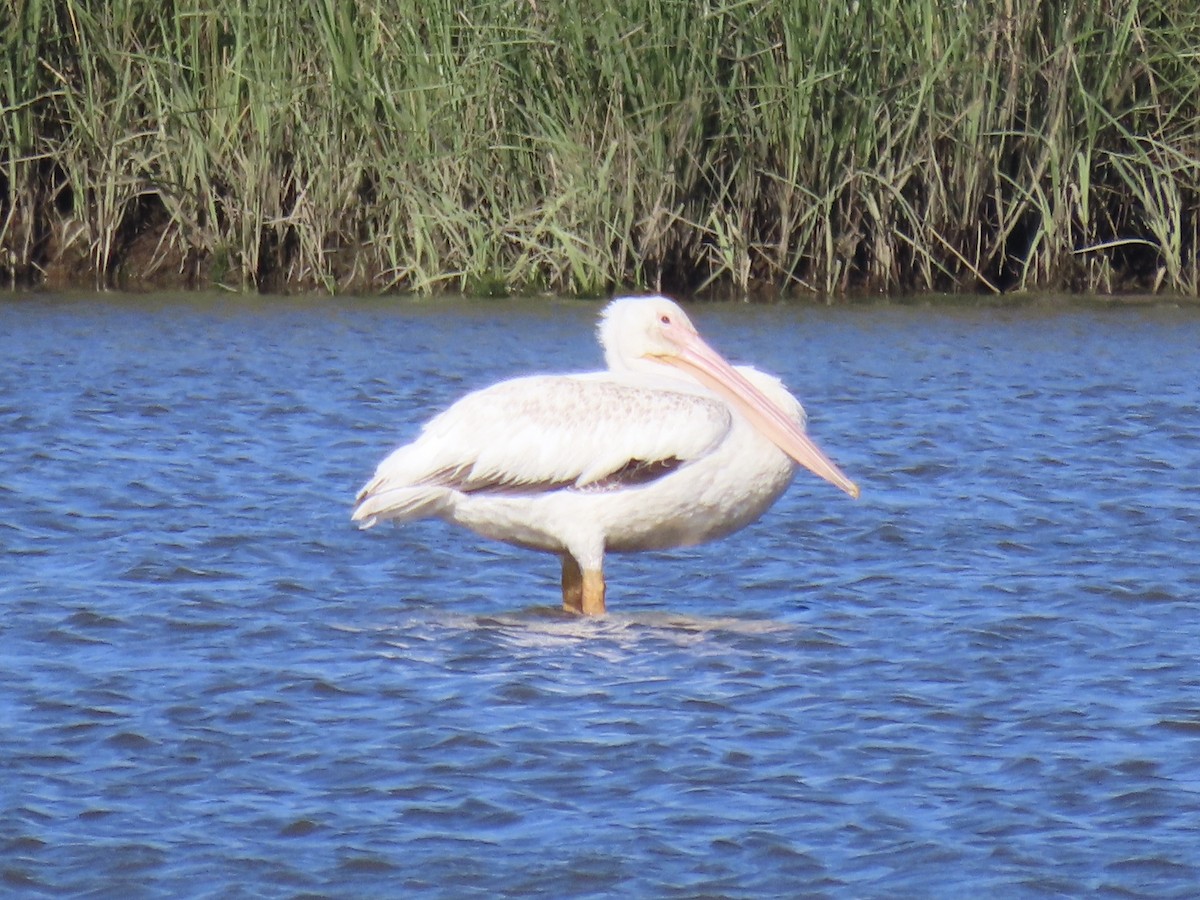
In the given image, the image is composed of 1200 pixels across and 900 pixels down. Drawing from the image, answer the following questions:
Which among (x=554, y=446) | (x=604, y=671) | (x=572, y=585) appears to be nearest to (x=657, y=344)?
(x=554, y=446)

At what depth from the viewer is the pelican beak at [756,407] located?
18.2 ft

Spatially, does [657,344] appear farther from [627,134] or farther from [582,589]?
[627,134]

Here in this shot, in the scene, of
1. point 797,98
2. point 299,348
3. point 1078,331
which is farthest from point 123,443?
point 1078,331

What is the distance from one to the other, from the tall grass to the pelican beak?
4.57m

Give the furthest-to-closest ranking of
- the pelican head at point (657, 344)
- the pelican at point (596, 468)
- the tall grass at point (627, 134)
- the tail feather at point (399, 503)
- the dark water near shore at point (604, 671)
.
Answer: the tall grass at point (627, 134), the pelican head at point (657, 344), the tail feather at point (399, 503), the pelican at point (596, 468), the dark water near shore at point (604, 671)

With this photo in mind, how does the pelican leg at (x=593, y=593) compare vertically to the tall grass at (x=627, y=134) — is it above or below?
below

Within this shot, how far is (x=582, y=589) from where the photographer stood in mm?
5562

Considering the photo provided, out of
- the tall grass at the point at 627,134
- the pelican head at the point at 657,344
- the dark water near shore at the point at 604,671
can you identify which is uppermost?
the tall grass at the point at 627,134

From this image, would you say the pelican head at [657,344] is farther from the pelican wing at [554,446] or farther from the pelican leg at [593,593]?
the pelican leg at [593,593]

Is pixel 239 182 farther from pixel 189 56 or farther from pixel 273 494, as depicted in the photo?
pixel 273 494

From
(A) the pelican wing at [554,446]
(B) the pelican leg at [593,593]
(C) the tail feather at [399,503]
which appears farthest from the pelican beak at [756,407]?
(C) the tail feather at [399,503]

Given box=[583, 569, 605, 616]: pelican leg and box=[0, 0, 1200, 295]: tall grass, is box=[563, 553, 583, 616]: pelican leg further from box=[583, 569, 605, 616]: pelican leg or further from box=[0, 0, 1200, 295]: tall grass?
box=[0, 0, 1200, 295]: tall grass

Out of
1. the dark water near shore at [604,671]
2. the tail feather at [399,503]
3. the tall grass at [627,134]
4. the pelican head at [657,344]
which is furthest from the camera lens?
the tall grass at [627,134]

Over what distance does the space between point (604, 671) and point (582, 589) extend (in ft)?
2.32
